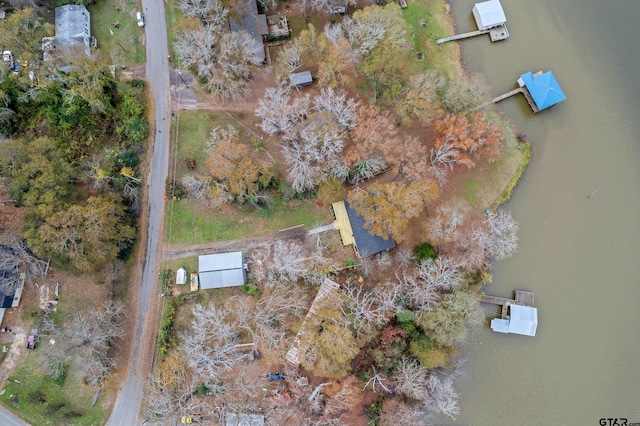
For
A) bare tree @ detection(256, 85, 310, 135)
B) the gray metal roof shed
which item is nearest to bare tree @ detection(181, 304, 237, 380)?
bare tree @ detection(256, 85, 310, 135)

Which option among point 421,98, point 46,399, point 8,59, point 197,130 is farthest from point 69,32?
point 421,98

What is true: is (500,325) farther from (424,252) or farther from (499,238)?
(424,252)

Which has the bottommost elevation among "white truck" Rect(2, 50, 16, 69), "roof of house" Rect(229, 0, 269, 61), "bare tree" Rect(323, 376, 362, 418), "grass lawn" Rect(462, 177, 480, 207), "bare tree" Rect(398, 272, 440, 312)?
"bare tree" Rect(323, 376, 362, 418)

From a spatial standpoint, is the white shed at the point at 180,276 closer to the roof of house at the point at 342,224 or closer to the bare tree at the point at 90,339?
the bare tree at the point at 90,339

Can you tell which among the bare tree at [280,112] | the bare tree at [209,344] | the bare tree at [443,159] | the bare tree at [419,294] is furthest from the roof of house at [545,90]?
the bare tree at [209,344]

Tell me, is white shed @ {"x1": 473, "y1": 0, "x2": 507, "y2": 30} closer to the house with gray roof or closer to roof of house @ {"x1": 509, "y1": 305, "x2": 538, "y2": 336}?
roof of house @ {"x1": 509, "y1": 305, "x2": 538, "y2": 336}

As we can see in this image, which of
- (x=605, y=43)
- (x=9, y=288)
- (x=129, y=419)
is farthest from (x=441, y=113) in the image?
(x=9, y=288)
